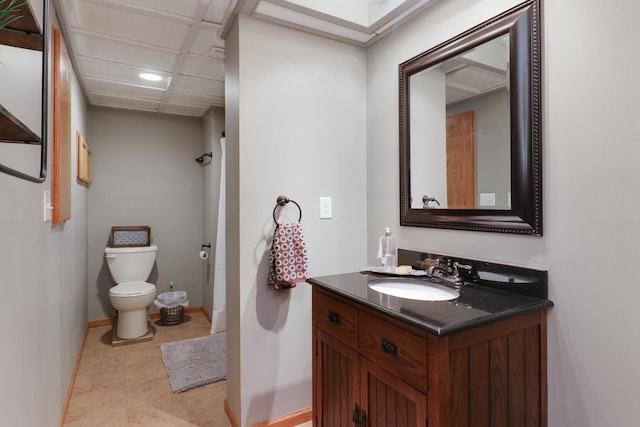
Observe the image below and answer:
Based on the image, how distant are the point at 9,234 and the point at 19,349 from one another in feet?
1.31

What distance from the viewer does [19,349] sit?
3.82 ft

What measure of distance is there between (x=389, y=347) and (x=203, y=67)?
232 centimetres

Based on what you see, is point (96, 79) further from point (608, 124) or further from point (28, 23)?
point (608, 124)

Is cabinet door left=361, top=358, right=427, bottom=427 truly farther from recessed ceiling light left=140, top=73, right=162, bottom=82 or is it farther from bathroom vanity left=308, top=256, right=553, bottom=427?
recessed ceiling light left=140, top=73, right=162, bottom=82

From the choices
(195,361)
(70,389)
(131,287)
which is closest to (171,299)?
(131,287)

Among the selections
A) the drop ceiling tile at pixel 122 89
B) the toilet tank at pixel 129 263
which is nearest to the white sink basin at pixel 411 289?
the drop ceiling tile at pixel 122 89

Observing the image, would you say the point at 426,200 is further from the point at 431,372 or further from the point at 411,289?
the point at 431,372

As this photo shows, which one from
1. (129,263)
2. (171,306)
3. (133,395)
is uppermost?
(129,263)

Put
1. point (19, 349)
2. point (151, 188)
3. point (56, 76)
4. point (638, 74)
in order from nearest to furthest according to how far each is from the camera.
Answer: point (638, 74), point (19, 349), point (56, 76), point (151, 188)

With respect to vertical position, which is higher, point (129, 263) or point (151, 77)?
point (151, 77)

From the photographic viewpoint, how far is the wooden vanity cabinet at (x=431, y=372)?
1.03 m

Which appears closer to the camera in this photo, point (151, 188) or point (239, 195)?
point (239, 195)

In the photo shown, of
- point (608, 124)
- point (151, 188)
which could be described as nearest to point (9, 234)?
point (608, 124)

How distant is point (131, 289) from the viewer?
3215mm
